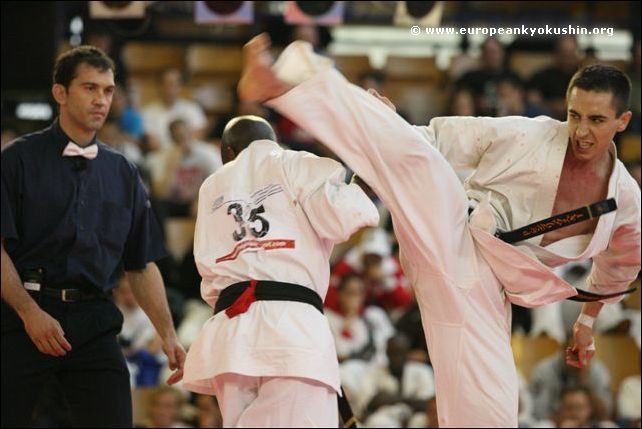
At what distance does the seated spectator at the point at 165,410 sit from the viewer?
7383mm

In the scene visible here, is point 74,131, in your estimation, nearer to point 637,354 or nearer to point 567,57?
point 637,354

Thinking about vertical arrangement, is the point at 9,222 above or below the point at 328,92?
below

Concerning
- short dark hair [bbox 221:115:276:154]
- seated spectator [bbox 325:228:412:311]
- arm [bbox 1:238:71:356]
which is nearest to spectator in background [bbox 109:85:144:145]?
seated spectator [bbox 325:228:412:311]

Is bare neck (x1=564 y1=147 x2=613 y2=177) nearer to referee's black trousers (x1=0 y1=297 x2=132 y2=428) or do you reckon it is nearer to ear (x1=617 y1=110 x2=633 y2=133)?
ear (x1=617 y1=110 x2=633 y2=133)

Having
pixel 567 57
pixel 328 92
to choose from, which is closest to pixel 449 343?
pixel 328 92

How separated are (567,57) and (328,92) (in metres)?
6.71

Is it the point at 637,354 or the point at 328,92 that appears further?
the point at 637,354

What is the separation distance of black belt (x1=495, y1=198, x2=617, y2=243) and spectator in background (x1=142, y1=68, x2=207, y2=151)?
587cm

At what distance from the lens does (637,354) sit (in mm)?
8680

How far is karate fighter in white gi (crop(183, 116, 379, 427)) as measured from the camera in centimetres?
414

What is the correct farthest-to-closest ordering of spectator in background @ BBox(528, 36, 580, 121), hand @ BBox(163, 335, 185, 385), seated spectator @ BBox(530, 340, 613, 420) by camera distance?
spectator in background @ BBox(528, 36, 580, 121), seated spectator @ BBox(530, 340, 613, 420), hand @ BBox(163, 335, 185, 385)

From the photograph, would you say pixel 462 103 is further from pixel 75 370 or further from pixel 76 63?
pixel 75 370

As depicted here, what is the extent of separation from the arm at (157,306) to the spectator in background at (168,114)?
4.98 meters

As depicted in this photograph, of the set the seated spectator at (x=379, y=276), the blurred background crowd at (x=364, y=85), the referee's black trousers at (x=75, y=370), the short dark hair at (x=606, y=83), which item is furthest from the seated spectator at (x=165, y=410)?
the short dark hair at (x=606, y=83)
